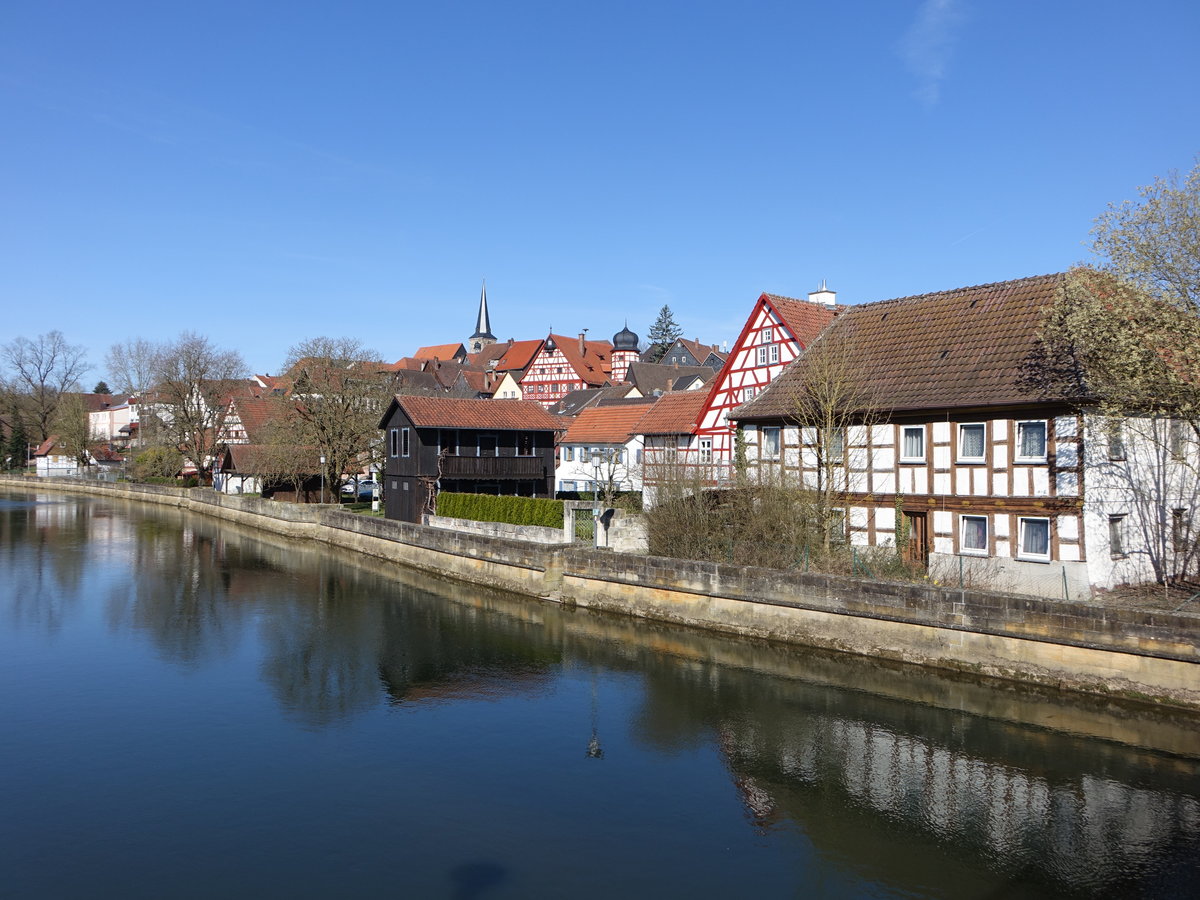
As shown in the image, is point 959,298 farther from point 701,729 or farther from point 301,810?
point 301,810

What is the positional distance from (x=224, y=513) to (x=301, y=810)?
47.6 m

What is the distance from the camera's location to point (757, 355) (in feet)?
110

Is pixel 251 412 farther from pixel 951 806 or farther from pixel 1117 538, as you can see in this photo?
pixel 951 806

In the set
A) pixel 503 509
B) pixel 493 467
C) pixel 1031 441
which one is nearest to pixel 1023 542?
pixel 1031 441

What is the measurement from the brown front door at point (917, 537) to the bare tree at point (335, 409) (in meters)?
32.5

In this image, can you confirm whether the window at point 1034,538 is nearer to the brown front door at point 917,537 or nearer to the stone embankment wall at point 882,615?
the brown front door at point 917,537

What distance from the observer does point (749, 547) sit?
2373cm

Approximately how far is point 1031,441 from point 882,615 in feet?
19.5

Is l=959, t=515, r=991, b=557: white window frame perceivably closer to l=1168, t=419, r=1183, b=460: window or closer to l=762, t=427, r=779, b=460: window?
l=1168, t=419, r=1183, b=460: window

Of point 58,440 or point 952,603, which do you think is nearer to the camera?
point 952,603

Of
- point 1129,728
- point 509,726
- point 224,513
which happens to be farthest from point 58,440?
point 1129,728

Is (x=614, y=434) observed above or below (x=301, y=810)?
above

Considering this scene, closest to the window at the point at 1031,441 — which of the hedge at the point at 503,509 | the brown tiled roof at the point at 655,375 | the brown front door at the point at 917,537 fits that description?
the brown front door at the point at 917,537

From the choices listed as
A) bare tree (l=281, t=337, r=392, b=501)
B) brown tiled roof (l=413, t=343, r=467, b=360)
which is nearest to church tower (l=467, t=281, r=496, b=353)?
brown tiled roof (l=413, t=343, r=467, b=360)
